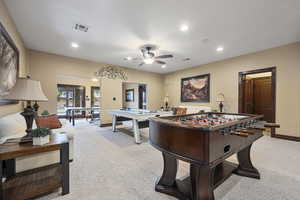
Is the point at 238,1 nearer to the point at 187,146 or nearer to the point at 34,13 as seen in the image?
the point at 187,146

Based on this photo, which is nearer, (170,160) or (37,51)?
Answer: (170,160)

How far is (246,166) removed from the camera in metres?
2.04

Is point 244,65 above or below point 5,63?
above

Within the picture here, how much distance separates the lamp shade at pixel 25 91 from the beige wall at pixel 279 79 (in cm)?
550

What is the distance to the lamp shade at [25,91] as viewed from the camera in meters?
1.48

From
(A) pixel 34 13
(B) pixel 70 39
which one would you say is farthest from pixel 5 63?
(B) pixel 70 39

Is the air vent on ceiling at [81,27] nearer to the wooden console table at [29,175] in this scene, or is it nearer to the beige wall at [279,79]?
the wooden console table at [29,175]

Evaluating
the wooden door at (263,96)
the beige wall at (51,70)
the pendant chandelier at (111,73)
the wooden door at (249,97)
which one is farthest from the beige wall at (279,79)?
the beige wall at (51,70)

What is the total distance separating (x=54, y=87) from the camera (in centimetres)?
455

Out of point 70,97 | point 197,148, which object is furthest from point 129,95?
point 197,148

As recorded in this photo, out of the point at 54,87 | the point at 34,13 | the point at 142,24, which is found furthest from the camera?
the point at 54,87

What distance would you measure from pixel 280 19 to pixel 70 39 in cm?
469

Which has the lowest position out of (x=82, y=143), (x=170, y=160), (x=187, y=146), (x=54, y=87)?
(x=82, y=143)

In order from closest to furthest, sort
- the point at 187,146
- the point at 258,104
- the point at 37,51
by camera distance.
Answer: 1. the point at 187,146
2. the point at 37,51
3. the point at 258,104
